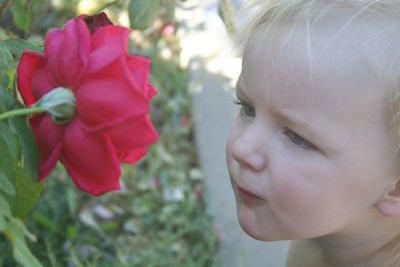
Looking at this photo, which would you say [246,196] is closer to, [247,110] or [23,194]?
[247,110]

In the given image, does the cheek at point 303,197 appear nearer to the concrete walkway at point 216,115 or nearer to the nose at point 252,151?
the nose at point 252,151

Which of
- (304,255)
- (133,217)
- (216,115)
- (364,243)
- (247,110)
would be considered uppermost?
(247,110)

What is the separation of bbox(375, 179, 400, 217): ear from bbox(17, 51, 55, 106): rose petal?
2.21 ft

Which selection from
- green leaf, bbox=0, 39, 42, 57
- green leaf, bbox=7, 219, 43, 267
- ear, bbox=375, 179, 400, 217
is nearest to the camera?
green leaf, bbox=7, 219, 43, 267

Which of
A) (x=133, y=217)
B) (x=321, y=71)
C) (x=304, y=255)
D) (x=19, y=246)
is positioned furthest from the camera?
(x=133, y=217)

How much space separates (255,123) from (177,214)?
142cm

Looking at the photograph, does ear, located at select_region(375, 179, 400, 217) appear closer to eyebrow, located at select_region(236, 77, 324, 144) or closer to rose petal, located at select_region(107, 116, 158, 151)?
eyebrow, located at select_region(236, 77, 324, 144)

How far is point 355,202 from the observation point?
1237mm

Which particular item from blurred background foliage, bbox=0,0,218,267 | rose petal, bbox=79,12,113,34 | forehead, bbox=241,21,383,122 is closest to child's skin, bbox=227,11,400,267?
forehead, bbox=241,21,383,122

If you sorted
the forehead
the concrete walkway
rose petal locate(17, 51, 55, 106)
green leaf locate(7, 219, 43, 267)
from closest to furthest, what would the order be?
green leaf locate(7, 219, 43, 267)
rose petal locate(17, 51, 55, 106)
the forehead
the concrete walkway

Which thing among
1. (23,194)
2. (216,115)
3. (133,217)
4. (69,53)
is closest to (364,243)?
(23,194)

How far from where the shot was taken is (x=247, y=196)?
4.05 feet

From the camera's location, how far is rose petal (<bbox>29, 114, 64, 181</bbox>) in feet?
2.64

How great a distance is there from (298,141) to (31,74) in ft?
1.64
